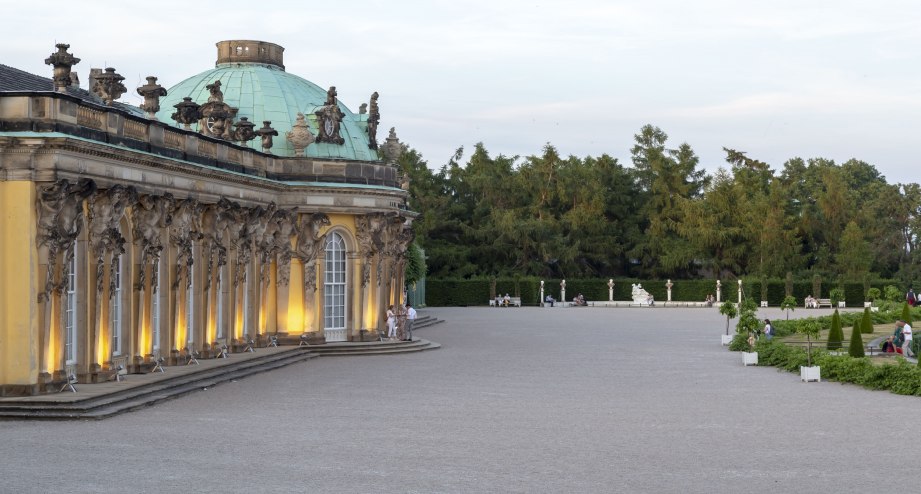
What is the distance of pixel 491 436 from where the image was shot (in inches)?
811

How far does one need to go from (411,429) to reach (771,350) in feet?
54.7

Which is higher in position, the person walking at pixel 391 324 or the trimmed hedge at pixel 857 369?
the person walking at pixel 391 324

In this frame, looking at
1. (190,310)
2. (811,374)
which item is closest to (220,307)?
(190,310)

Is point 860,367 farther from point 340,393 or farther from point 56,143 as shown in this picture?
point 56,143

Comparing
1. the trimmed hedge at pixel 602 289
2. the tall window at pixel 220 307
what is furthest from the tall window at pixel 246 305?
the trimmed hedge at pixel 602 289

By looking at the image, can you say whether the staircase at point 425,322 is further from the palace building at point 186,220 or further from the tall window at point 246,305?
the tall window at point 246,305

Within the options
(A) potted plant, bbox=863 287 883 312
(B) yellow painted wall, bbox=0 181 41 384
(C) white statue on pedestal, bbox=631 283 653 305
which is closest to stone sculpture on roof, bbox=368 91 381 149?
Answer: (B) yellow painted wall, bbox=0 181 41 384

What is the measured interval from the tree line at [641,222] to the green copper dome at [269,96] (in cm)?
4191

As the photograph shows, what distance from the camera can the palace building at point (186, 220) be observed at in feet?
78.0

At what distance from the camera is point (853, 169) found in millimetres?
123000

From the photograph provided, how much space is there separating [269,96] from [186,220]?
1172 cm

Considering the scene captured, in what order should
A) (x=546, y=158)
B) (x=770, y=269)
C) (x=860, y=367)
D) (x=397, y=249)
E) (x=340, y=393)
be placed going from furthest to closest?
(x=546, y=158)
(x=770, y=269)
(x=397, y=249)
(x=860, y=367)
(x=340, y=393)

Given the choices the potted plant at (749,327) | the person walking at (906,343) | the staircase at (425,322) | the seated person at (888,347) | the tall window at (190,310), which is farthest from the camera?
the staircase at (425,322)

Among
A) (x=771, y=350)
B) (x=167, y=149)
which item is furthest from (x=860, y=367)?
(x=167, y=149)
